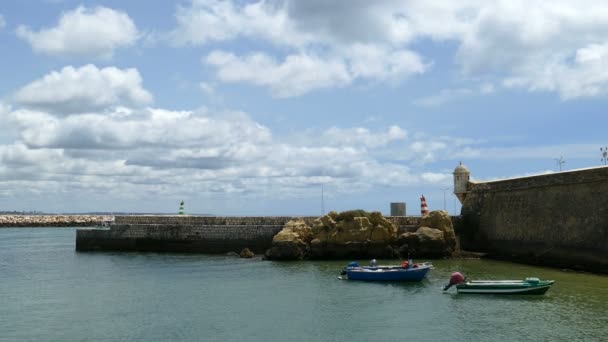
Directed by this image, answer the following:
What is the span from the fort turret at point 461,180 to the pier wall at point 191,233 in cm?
442

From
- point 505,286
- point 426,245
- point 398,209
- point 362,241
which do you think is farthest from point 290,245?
point 505,286

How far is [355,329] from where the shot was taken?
637 inches

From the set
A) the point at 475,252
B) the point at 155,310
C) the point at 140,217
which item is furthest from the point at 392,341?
the point at 140,217

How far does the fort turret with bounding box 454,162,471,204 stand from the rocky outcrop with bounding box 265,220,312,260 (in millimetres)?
10712

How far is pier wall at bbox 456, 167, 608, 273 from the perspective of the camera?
2472 cm

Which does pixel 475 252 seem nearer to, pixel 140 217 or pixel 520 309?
pixel 520 309

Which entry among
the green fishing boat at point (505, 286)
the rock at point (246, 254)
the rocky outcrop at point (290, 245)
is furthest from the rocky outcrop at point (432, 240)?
the green fishing boat at point (505, 286)

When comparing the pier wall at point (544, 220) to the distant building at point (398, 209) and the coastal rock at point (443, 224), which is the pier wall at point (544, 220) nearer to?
the coastal rock at point (443, 224)

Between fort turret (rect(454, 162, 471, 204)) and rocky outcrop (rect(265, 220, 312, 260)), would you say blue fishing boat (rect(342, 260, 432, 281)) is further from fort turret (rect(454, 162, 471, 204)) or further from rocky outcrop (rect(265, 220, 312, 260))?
fort turret (rect(454, 162, 471, 204))

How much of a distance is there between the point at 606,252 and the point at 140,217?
95.4ft

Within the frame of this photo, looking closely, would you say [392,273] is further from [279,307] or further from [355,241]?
[355,241]

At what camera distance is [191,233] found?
37.1 m

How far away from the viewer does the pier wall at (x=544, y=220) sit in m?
24.7

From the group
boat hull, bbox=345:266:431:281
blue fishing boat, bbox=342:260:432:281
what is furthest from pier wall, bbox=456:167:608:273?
→ boat hull, bbox=345:266:431:281
